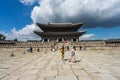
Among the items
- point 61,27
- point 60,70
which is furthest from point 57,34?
point 60,70

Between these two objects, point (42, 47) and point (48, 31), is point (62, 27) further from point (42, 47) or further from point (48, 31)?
point (42, 47)

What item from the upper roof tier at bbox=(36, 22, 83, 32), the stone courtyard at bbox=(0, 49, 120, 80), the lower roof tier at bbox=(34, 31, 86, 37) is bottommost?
the stone courtyard at bbox=(0, 49, 120, 80)

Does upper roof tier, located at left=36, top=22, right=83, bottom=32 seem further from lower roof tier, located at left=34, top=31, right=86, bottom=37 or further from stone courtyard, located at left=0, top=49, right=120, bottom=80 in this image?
stone courtyard, located at left=0, top=49, right=120, bottom=80

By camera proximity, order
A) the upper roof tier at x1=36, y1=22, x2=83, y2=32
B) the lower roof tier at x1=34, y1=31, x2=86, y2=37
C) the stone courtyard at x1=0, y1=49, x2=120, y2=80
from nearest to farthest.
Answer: the stone courtyard at x1=0, y1=49, x2=120, y2=80
the lower roof tier at x1=34, y1=31, x2=86, y2=37
the upper roof tier at x1=36, y1=22, x2=83, y2=32

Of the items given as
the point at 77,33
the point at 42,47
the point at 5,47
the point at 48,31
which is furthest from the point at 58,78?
the point at 48,31

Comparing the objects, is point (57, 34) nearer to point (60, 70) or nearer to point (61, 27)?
point (61, 27)

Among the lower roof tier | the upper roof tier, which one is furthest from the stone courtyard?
the upper roof tier

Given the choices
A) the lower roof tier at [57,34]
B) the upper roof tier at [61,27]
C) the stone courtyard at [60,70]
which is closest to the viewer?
the stone courtyard at [60,70]

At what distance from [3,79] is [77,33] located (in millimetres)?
41025

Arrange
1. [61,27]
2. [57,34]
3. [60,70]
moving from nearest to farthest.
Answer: [60,70] < [57,34] < [61,27]

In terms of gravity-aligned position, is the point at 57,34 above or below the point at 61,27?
below

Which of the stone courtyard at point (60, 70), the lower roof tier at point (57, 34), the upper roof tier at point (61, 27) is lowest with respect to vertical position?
the stone courtyard at point (60, 70)

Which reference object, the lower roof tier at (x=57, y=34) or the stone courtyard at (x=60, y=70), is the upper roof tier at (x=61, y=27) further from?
the stone courtyard at (x=60, y=70)

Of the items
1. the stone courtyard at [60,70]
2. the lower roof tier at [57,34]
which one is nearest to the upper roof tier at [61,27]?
the lower roof tier at [57,34]
